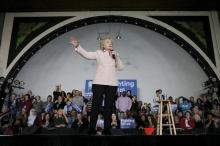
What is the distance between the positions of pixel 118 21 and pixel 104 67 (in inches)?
211

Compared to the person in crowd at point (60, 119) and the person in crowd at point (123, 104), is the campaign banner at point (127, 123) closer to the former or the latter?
the person in crowd at point (123, 104)

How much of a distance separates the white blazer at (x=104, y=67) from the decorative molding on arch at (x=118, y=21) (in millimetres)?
5096

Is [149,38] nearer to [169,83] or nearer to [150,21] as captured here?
[150,21]

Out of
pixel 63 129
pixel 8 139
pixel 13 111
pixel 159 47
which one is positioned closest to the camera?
pixel 8 139

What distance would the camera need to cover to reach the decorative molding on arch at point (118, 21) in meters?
7.87

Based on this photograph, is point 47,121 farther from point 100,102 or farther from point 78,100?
point 100,102

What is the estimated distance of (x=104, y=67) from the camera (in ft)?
10.7

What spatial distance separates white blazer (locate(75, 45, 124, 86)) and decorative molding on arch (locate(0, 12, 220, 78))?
5096 mm

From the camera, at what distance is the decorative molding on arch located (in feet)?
25.8

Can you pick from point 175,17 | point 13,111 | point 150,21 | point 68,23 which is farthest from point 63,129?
point 175,17

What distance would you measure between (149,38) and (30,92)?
403 cm

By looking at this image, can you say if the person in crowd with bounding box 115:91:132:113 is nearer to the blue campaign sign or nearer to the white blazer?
the blue campaign sign

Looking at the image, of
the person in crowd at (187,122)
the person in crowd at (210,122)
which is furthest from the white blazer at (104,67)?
the person in crowd at (210,122)
